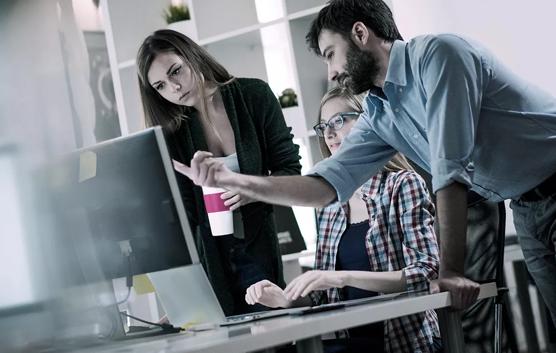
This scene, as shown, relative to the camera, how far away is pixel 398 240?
88.1 inches

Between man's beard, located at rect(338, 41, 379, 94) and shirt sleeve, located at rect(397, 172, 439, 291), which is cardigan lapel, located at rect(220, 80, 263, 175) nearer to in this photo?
shirt sleeve, located at rect(397, 172, 439, 291)

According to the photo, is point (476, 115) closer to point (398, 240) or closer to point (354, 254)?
point (398, 240)

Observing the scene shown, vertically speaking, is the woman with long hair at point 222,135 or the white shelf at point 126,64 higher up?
the white shelf at point 126,64

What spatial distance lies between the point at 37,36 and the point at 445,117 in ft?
3.04

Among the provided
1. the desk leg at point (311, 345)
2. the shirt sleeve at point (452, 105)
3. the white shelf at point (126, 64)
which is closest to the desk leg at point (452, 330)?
the shirt sleeve at point (452, 105)

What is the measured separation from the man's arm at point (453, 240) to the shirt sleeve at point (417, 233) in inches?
11.7

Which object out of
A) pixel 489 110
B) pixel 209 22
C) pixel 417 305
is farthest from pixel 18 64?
pixel 209 22

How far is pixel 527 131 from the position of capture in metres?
1.78

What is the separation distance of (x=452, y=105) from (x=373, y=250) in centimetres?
63

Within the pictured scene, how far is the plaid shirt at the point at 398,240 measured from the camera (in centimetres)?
207

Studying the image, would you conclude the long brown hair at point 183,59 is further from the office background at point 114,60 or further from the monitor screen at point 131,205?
the monitor screen at point 131,205

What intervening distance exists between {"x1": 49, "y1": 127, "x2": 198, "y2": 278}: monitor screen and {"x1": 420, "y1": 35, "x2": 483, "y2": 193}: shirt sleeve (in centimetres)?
54

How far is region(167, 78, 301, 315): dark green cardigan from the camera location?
2.60m

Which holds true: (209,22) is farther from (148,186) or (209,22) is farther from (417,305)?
(417,305)
